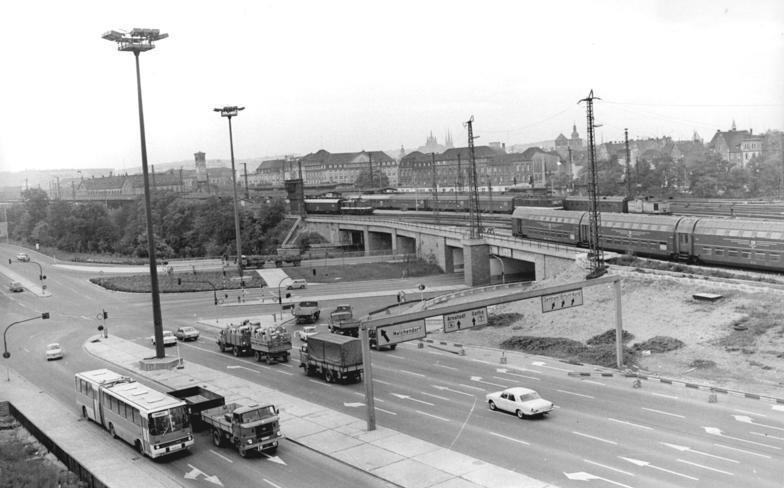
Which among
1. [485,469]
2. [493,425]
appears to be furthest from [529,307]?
[485,469]

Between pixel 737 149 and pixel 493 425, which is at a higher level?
pixel 737 149

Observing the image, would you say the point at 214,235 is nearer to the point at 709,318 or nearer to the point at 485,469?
the point at 709,318

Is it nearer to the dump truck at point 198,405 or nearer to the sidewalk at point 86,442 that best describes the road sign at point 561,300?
the dump truck at point 198,405

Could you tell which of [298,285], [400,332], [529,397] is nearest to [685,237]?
[529,397]

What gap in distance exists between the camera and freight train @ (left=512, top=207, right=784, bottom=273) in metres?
49.2

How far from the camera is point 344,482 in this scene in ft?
82.6

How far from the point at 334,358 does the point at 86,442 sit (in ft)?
45.4

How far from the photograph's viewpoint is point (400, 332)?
3225 centimetres

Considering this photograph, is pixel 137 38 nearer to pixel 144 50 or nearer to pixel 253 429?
pixel 144 50

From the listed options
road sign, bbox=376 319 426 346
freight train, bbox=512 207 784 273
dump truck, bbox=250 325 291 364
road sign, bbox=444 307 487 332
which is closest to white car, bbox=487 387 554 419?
road sign, bbox=444 307 487 332

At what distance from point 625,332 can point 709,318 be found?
5.14 meters

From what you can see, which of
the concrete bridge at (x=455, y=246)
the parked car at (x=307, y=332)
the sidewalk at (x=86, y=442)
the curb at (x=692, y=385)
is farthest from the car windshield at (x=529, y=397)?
the concrete bridge at (x=455, y=246)

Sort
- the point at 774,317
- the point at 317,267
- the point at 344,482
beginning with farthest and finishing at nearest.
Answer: the point at 317,267
the point at 774,317
the point at 344,482

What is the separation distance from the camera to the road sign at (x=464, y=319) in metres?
33.4
